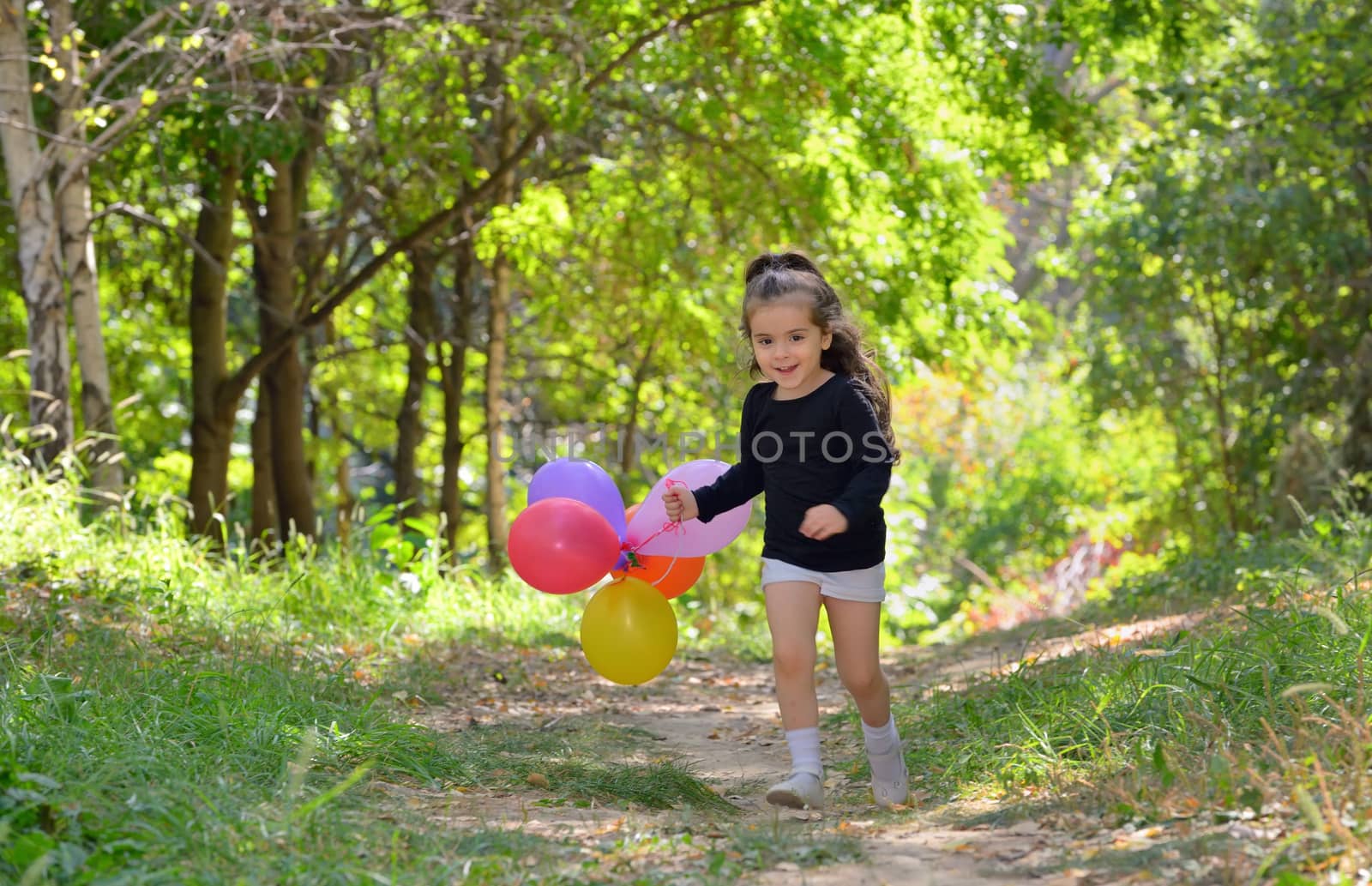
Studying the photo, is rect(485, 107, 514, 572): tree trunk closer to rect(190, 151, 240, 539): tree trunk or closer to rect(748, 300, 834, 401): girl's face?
rect(190, 151, 240, 539): tree trunk

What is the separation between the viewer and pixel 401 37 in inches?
362

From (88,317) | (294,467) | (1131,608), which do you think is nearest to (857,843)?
(1131,608)

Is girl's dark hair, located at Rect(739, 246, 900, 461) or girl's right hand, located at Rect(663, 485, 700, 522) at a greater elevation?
girl's dark hair, located at Rect(739, 246, 900, 461)

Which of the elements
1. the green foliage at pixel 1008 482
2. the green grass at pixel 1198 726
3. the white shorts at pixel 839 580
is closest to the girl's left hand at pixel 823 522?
the white shorts at pixel 839 580

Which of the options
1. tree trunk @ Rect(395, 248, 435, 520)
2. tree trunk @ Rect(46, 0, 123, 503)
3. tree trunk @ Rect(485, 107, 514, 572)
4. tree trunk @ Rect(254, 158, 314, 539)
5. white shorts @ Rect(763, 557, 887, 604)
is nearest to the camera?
white shorts @ Rect(763, 557, 887, 604)

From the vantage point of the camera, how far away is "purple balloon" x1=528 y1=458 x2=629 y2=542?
485 cm

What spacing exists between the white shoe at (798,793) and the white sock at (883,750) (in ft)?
0.99

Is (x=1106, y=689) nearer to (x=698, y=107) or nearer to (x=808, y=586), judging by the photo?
(x=808, y=586)

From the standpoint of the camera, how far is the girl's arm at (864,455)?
4000mm

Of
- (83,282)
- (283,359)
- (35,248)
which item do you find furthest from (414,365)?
(35,248)

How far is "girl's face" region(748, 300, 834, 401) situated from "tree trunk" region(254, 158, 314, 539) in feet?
24.9

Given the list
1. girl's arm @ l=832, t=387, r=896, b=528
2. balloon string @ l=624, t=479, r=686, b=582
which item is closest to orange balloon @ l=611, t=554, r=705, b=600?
balloon string @ l=624, t=479, r=686, b=582

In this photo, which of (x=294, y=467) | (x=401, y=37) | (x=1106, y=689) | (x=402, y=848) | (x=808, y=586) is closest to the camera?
(x=402, y=848)

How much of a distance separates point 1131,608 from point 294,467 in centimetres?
686
